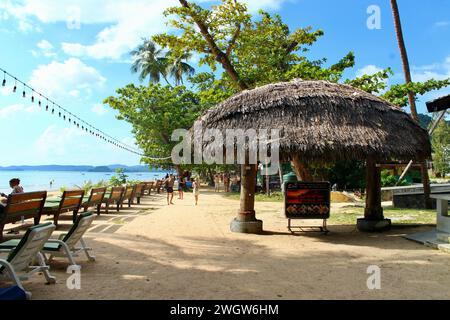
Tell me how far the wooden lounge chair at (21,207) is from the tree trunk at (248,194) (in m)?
4.98

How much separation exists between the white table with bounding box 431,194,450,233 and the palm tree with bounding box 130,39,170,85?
44.0 meters

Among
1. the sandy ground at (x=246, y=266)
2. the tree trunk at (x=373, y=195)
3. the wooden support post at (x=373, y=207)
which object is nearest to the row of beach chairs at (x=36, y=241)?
the sandy ground at (x=246, y=266)

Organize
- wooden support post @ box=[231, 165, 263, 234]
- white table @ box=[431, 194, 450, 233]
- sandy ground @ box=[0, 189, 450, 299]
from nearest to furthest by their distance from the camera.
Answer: sandy ground @ box=[0, 189, 450, 299] → white table @ box=[431, 194, 450, 233] → wooden support post @ box=[231, 165, 263, 234]

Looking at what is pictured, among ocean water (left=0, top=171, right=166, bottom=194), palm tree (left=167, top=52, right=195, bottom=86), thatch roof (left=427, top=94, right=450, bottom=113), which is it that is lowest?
ocean water (left=0, top=171, right=166, bottom=194)

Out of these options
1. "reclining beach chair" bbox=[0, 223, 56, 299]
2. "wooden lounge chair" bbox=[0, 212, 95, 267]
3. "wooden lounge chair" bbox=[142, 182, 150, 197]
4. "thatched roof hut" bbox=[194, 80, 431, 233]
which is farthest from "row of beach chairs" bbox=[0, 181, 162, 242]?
"wooden lounge chair" bbox=[142, 182, 150, 197]

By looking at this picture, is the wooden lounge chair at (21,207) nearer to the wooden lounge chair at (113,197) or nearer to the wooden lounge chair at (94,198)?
the wooden lounge chair at (94,198)

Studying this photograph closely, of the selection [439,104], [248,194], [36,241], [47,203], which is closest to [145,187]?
[47,203]

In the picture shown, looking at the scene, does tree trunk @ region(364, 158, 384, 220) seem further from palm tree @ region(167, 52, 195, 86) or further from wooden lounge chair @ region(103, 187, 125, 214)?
palm tree @ region(167, 52, 195, 86)

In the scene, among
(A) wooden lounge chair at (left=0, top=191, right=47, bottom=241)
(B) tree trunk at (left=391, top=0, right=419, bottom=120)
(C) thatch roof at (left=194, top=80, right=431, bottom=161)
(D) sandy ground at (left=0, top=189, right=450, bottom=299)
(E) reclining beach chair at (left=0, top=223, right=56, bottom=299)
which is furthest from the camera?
(B) tree trunk at (left=391, top=0, right=419, bottom=120)

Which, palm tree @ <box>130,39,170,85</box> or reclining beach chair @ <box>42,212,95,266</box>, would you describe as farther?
palm tree @ <box>130,39,170,85</box>

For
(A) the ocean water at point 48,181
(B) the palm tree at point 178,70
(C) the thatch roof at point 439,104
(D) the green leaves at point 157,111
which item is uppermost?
(B) the palm tree at point 178,70

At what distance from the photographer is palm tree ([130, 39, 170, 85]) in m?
49.5

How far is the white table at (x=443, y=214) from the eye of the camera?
8.70m

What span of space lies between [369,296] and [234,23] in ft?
51.6
